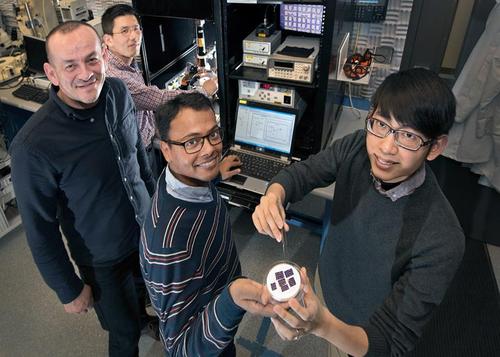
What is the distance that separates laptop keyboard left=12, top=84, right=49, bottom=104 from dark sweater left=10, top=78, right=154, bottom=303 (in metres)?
1.36

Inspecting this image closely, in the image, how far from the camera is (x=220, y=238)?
4.01ft

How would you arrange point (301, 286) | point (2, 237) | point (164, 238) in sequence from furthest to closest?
point (2, 237) → point (164, 238) → point (301, 286)

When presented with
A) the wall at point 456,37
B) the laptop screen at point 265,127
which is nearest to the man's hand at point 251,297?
the laptop screen at point 265,127

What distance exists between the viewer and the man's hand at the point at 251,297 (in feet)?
2.93

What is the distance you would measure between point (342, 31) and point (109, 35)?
3.97 feet

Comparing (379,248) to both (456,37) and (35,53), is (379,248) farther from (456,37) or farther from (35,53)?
(35,53)

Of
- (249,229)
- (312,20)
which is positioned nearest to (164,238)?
(312,20)

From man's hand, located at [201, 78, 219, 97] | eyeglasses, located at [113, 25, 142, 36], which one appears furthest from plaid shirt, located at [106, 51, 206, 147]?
man's hand, located at [201, 78, 219, 97]

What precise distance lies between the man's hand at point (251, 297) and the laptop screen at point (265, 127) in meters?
1.17

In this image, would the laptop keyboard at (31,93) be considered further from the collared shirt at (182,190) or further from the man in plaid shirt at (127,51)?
the collared shirt at (182,190)

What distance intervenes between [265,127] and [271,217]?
1.02 m

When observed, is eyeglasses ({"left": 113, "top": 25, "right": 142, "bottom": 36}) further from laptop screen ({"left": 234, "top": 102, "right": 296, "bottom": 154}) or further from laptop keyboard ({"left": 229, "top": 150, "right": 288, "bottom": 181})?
laptop keyboard ({"left": 229, "top": 150, "right": 288, "bottom": 181})

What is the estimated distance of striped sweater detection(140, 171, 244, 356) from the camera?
1.00 m

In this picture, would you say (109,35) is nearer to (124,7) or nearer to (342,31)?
(124,7)
